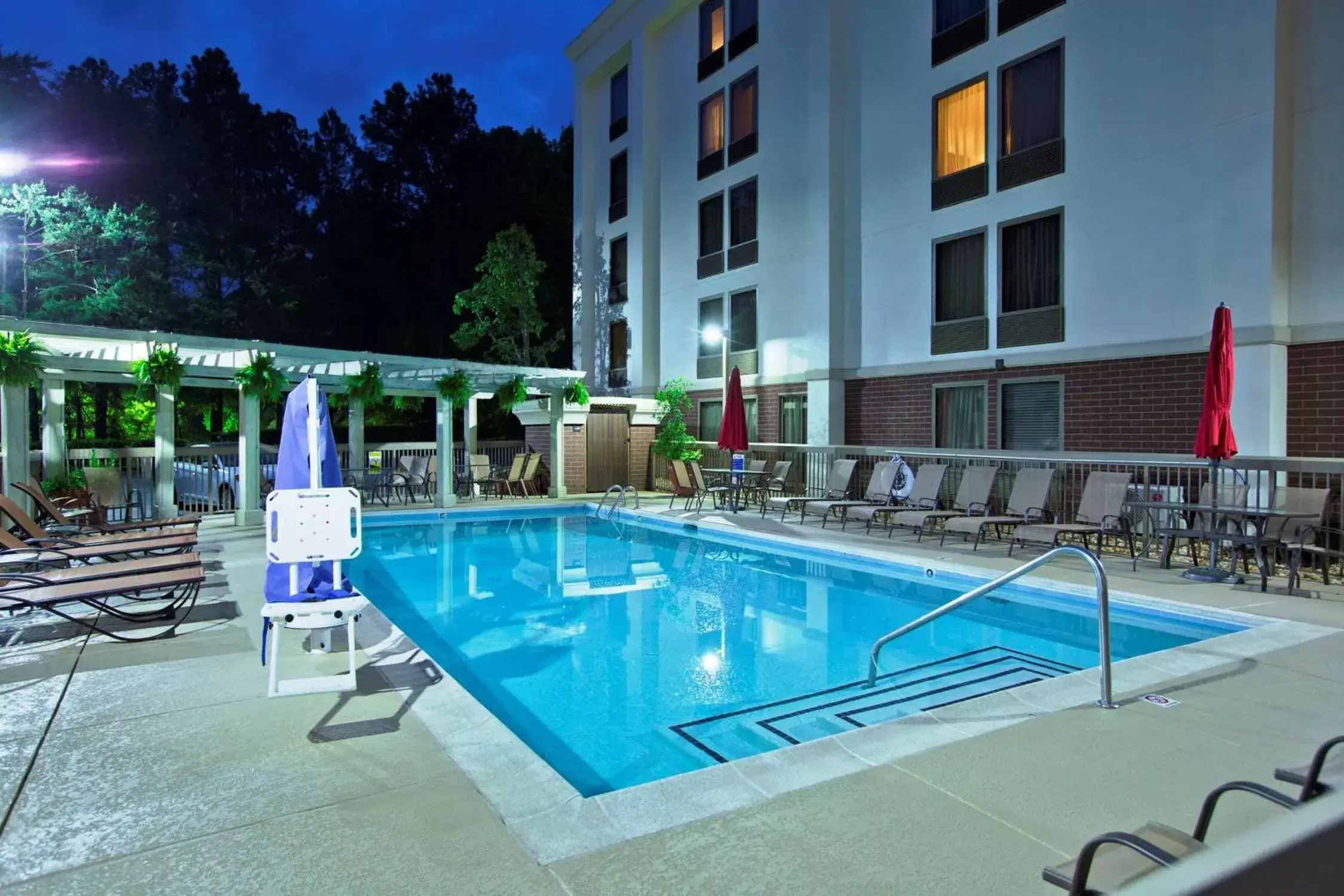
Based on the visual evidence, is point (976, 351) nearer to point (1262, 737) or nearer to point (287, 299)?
point (1262, 737)

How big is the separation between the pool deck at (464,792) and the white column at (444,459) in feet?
32.2

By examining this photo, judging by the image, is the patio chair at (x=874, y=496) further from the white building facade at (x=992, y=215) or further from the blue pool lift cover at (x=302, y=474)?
the blue pool lift cover at (x=302, y=474)

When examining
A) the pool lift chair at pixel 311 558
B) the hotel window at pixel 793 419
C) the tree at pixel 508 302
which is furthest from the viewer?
the tree at pixel 508 302

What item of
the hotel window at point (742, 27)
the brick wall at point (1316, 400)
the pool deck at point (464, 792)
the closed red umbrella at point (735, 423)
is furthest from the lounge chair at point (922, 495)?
the hotel window at point (742, 27)

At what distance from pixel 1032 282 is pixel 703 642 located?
9.46 m

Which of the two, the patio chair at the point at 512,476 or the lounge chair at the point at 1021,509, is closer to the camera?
the lounge chair at the point at 1021,509

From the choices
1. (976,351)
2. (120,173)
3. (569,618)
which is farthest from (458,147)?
(569,618)

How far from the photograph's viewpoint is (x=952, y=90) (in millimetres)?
14172

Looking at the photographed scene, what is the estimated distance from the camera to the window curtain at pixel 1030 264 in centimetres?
1275

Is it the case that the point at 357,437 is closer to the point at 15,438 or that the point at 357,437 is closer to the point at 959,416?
the point at 15,438

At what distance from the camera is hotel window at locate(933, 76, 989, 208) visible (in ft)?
45.3

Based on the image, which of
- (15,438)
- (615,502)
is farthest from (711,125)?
(15,438)

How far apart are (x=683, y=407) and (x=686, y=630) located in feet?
39.6

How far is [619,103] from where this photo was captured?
24047mm
